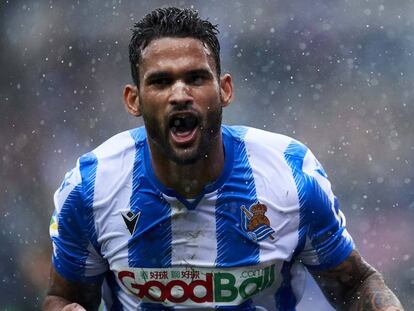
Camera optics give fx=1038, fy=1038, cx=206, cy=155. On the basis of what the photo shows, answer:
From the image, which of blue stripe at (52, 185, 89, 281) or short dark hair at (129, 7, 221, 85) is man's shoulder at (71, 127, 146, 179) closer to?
blue stripe at (52, 185, 89, 281)

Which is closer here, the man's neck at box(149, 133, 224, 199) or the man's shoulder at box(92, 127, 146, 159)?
the man's neck at box(149, 133, 224, 199)

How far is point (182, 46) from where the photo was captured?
3730 millimetres

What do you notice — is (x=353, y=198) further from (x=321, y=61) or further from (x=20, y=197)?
(x=20, y=197)

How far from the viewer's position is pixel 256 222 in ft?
12.6

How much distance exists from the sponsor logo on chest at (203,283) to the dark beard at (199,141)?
45 centimetres

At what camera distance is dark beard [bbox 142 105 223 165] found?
363cm

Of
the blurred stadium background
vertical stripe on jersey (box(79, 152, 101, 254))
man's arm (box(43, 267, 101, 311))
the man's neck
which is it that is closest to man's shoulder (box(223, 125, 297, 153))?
the man's neck

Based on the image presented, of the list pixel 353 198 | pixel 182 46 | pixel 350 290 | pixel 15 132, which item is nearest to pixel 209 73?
pixel 182 46

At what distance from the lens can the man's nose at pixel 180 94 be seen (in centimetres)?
359

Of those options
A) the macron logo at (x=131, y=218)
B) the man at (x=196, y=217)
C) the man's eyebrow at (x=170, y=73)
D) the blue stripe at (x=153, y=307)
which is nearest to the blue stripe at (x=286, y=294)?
the man at (x=196, y=217)

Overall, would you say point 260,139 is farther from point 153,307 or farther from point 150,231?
point 153,307

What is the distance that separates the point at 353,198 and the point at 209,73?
3740mm

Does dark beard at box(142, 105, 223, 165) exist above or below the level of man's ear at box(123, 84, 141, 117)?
below

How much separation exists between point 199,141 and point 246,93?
3.99 meters
